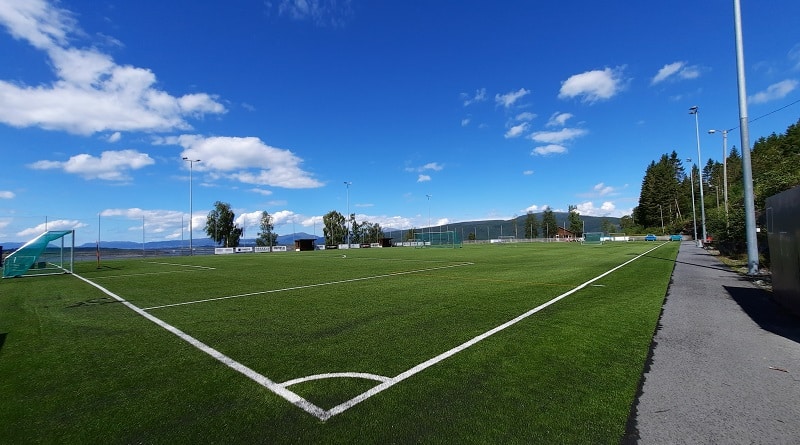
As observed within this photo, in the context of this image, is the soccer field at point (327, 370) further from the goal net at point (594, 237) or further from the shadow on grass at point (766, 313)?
the goal net at point (594, 237)

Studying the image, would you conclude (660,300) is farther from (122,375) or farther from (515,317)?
(122,375)

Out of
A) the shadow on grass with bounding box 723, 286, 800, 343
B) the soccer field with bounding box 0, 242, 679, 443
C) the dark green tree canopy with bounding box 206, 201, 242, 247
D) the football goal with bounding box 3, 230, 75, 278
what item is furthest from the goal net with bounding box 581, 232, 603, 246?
the dark green tree canopy with bounding box 206, 201, 242, 247

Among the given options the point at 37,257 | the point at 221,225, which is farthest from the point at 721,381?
the point at 221,225

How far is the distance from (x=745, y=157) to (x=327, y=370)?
58.8 feet

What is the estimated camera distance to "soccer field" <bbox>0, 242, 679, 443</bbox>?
3162 mm

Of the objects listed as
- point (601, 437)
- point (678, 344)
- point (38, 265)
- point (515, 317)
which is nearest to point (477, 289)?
point (515, 317)

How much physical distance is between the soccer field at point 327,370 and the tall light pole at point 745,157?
31.0 feet

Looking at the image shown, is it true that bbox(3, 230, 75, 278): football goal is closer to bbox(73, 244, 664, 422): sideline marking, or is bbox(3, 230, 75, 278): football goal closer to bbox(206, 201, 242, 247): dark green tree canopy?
bbox(73, 244, 664, 422): sideline marking

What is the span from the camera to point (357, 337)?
19.5 ft

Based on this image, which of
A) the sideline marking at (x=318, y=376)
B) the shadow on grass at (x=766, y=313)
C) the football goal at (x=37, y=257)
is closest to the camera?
the sideline marking at (x=318, y=376)

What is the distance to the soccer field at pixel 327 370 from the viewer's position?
10.4ft

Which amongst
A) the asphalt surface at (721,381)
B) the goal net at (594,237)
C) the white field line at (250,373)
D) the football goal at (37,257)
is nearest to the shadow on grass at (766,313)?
the asphalt surface at (721,381)

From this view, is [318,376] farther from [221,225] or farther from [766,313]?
[221,225]

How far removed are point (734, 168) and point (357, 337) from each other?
117 m
